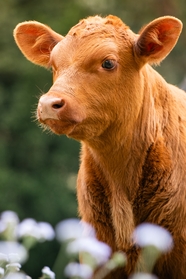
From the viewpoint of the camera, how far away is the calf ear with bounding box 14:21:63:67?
595 cm

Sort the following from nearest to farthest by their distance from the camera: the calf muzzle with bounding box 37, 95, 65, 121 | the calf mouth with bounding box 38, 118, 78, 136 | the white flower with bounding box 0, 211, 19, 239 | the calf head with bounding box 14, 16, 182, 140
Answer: the white flower with bounding box 0, 211, 19, 239 → the calf muzzle with bounding box 37, 95, 65, 121 → the calf mouth with bounding box 38, 118, 78, 136 → the calf head with bounding box 14, 16, 182, 140

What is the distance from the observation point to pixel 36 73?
797 inches

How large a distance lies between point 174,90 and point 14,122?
46.8 ft

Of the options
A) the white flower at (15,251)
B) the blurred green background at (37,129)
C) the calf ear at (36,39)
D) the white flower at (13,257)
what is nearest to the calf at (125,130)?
the calf ear at (36,39)

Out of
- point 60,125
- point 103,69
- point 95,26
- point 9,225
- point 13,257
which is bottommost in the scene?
point 13,257

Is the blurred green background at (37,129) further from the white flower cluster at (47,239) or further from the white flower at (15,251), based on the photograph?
the white flower at (15,251)

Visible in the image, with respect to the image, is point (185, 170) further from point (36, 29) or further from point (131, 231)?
point (36, 29)

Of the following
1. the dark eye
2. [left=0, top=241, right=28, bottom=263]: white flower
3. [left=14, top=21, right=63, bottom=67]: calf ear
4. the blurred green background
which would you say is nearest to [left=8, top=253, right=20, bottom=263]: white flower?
[left=0, top=241, right=28, bottom=263]: white flower

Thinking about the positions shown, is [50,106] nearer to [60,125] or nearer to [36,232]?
[60,125]

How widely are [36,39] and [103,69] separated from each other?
93 centimetres

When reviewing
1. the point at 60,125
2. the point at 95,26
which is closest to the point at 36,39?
the point at 95,26

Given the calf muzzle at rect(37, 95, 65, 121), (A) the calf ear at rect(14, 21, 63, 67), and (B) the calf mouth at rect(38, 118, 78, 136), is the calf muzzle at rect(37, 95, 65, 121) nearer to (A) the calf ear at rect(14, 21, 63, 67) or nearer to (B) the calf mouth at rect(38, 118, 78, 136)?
(B) the calf mouth at rect(38, 118, 78, 136)

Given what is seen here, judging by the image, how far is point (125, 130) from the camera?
5520 millimetres

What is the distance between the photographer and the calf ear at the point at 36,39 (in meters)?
5.95
